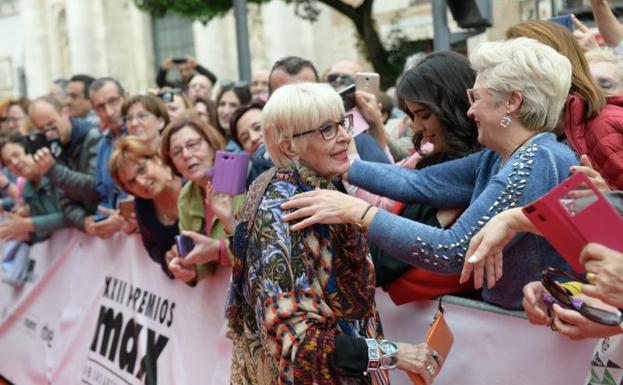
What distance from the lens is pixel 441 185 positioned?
11.1 feet

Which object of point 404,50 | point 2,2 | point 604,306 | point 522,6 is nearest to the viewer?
point 604,306

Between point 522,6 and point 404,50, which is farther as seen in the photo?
point 404,50

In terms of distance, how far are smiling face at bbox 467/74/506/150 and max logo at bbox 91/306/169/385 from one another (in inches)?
114

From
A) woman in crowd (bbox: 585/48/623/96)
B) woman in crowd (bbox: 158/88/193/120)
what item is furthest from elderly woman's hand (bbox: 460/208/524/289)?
woman in crowd (bbox: 158/88/193/120)

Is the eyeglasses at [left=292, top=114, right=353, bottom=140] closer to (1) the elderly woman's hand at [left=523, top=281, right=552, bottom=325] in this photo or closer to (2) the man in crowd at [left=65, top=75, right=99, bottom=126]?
(1) the elderly woman's hand at [left=523, top=281, right=552, bottom=325]

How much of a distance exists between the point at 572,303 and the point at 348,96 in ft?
5.90

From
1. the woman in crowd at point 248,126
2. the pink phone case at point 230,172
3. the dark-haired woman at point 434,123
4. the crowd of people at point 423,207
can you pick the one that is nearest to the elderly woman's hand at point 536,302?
the crowd of people at point 423,207

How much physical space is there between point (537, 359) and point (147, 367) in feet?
9.82

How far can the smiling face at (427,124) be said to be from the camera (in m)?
3.48

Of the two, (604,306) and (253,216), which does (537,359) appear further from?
(253,216)

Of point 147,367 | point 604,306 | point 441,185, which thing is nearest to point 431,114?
point 441,185

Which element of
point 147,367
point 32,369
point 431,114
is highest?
point 431,114

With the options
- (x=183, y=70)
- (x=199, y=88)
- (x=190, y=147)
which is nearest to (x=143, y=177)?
(x=190, y=147)

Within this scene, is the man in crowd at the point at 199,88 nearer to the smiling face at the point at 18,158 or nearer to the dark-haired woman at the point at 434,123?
the smiling face at the point at 18,158
